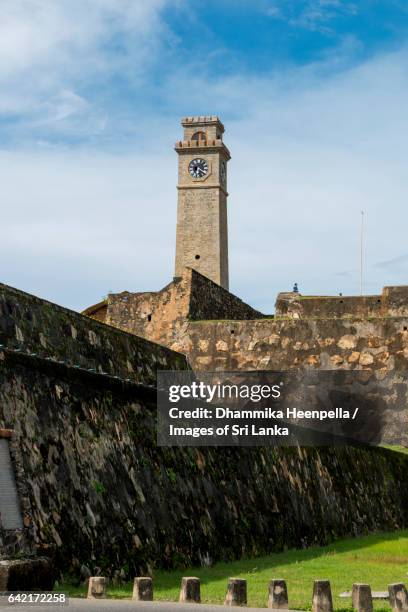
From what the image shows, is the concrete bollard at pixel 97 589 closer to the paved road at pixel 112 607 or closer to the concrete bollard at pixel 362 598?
the paved road at pixel 112 607

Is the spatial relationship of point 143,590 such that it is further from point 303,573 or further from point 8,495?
point 303,573

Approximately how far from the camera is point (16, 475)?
393 inches

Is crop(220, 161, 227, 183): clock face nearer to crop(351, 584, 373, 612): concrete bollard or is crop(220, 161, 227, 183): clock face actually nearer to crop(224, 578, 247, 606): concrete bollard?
crop(224, 578, 247, 606): concrete bollard

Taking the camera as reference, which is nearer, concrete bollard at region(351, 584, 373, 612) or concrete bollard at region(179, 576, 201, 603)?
concrete bollard at region(351, 584, 373, 612)

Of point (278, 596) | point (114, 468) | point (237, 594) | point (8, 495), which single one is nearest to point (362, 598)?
point (278, 596)

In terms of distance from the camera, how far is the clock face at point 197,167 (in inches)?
3762

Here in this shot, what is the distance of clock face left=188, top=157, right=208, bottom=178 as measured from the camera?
95.6 meters

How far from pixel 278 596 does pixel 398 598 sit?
38.2 inches

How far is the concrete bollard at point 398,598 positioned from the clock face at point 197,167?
8724 cm

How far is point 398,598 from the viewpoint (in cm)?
899

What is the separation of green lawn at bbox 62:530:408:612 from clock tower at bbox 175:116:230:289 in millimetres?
74044

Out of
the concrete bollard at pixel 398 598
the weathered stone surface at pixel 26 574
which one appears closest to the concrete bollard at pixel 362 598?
the concrete bollard at pixel 398 598

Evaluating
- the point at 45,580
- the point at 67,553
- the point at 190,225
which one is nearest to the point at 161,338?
the point at 67,553

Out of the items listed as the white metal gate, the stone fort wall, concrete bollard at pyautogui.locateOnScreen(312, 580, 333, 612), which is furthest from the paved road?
the stone fort wall
